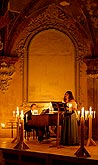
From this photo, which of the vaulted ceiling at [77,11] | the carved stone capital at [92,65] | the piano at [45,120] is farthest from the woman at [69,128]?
the vaulted ceiling at [77,11]

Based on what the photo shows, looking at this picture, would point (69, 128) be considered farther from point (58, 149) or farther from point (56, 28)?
point (56, 28)

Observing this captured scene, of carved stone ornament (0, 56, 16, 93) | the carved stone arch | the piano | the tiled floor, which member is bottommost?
the tiled floor

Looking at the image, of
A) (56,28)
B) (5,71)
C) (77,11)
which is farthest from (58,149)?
(56,28)

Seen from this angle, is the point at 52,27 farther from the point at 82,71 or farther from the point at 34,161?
the point at 34,161

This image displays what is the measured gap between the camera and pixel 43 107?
12375 millimetres

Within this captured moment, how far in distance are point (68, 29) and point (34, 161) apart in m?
5.70

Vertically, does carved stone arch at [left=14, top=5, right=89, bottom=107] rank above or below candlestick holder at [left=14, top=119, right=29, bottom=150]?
above

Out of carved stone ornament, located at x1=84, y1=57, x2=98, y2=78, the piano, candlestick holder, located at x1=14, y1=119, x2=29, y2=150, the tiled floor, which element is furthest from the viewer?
carved stone ornament, located at x1=84, y1=57, x2=98, y2=78

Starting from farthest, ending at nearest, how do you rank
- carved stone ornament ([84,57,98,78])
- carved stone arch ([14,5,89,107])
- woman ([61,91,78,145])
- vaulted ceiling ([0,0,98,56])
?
carved stone arch ([14,5,89,107]) < carved stone ornament ([84,57,98,78]) < vaulted ceiling ([0,0,98,56]) < woman ([61,91,78,145])

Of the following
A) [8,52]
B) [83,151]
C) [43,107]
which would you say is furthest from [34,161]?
[8,52]

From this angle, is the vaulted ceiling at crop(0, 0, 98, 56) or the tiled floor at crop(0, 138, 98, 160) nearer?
the tiled floor at crop(0, 138, 98, 160)

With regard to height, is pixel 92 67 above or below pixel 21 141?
above

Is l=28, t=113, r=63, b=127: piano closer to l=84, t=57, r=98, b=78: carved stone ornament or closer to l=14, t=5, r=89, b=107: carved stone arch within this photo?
l=14, t=5, r=89, b=107: carved stone arch

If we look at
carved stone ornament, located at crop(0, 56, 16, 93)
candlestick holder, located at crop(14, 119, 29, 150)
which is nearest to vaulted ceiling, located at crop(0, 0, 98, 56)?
carved stone ornament, located at crop(0, 56, 16, 93)
